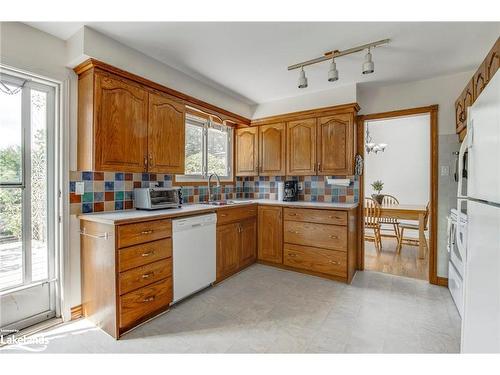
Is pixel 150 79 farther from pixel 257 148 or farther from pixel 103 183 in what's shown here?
pixel 257 148

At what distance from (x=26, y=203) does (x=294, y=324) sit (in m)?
2.32

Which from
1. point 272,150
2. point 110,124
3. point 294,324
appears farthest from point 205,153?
point 294,324

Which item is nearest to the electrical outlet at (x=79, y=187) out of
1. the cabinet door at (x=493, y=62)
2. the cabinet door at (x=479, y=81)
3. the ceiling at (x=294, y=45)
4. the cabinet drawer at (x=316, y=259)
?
the ceiling at (x=294, y=45)

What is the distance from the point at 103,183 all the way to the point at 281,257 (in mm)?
2226

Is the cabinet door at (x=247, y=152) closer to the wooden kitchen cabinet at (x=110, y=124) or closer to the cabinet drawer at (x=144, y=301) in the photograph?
the wooden kitchen cabinet at (x=110, y=124)

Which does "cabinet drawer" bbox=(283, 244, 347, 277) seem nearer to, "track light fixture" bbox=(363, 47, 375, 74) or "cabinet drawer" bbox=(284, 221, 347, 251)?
"cabinet drawer" bbox=(284, 221, 347, 251)

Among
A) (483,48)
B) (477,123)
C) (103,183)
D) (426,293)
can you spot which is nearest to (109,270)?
(103,183)

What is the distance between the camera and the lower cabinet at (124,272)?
5.80ft

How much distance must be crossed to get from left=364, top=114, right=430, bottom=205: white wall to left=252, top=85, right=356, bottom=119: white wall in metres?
2.27

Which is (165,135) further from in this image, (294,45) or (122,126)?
(294,45)

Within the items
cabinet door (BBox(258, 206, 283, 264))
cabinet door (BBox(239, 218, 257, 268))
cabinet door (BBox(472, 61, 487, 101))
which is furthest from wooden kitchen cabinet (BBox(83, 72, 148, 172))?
cabinet door (BBox(472, 61, 487, 101))

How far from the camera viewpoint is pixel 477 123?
3.84 feet
